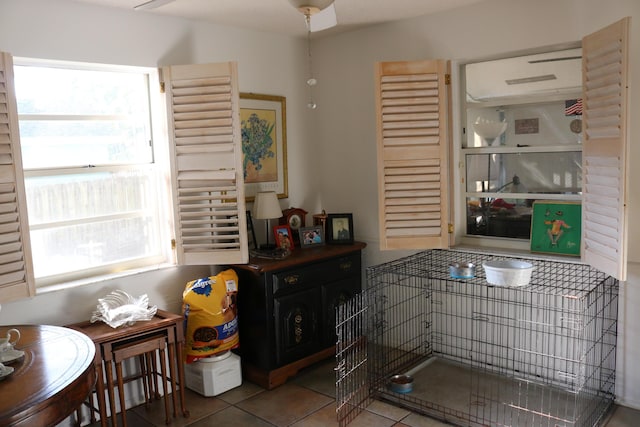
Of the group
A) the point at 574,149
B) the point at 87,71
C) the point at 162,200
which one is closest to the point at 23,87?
the point at 87,71

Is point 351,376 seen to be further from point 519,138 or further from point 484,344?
point 519,138

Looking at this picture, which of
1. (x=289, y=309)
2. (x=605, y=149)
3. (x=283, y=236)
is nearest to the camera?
(x=605, y=149)

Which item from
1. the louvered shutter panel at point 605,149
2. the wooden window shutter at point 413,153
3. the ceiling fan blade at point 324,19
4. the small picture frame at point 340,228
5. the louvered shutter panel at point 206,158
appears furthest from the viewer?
the small picture frame at point 340,228

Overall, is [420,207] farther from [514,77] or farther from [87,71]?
[87,71]

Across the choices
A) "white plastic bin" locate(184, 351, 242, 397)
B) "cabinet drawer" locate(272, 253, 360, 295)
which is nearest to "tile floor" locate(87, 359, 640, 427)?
"white plastic bin" locate(184, 351, 242, 397)

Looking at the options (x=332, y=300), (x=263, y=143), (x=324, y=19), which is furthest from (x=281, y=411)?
(x=324, y=19)

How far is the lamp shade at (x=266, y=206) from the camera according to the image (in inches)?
152

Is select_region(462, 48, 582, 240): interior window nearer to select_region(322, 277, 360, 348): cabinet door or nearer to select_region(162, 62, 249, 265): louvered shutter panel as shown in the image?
select_region(322, 277, 360, 348): cabinet door

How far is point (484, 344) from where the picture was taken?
3.70 metres

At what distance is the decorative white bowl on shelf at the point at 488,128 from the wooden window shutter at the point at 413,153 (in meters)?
0.26

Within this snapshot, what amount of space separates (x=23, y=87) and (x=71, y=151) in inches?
16.5

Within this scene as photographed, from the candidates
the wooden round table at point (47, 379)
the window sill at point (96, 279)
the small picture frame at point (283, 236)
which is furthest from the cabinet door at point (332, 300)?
the wooden round table at point (47, 379)

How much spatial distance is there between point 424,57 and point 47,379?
9.62ft

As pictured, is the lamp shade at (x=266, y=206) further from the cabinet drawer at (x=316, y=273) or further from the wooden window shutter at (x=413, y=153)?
the wooden window shutter at (x=413, y=153)
